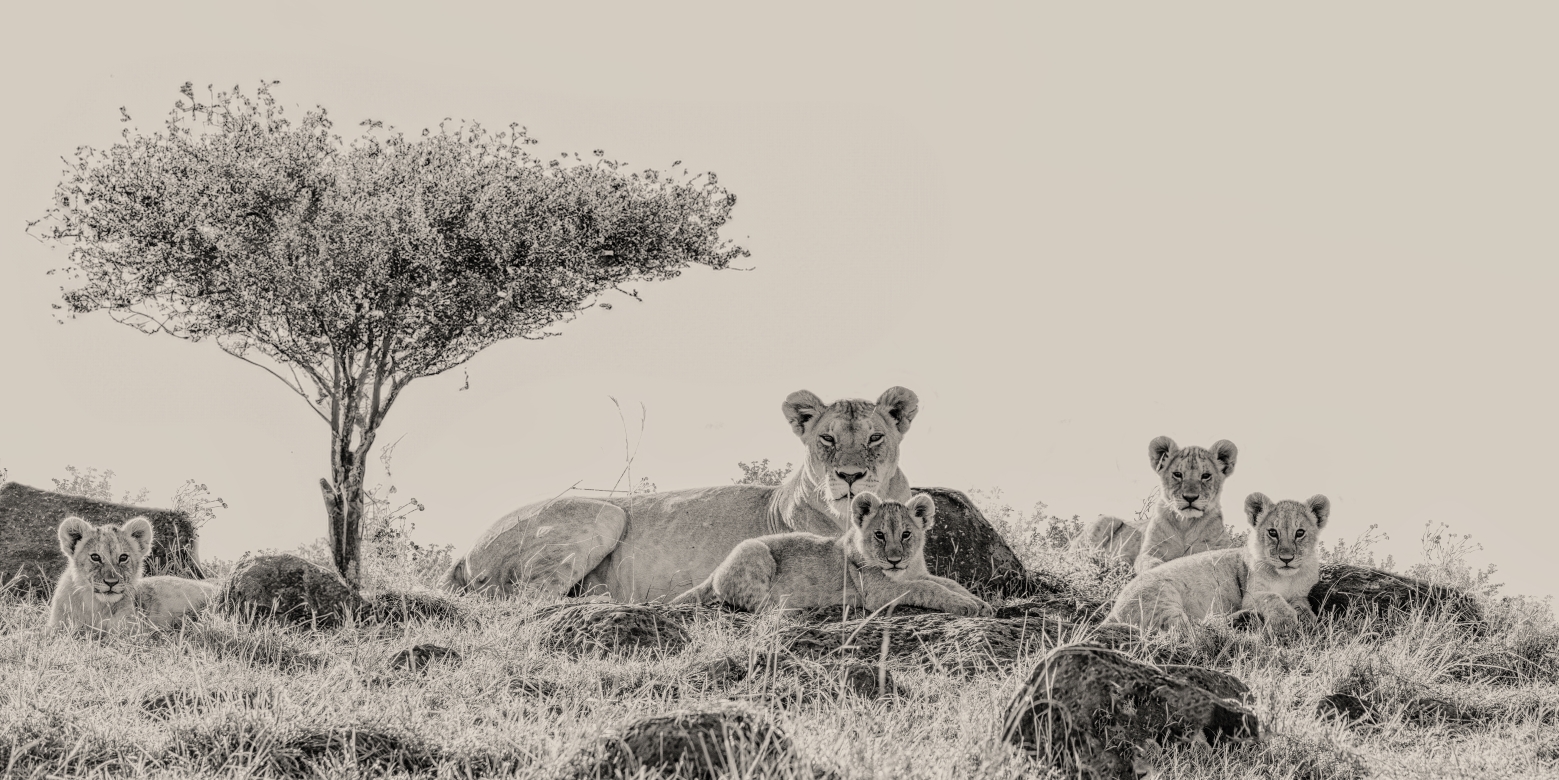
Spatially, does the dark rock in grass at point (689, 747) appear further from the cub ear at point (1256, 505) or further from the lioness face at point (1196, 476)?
the lioness face at point (1196, 476)

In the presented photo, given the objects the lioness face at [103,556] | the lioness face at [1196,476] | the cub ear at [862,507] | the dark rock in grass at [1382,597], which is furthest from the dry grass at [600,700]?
the lioness face at [1196,476]

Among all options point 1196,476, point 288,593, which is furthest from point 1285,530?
point 288,593

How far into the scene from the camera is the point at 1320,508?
1045 cm

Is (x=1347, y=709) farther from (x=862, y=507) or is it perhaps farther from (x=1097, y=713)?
(x=862, y=507)

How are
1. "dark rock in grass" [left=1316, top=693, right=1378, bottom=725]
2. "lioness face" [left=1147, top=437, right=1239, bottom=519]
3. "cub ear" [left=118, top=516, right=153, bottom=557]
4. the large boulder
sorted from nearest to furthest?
"dark rock in grass" [left=1316, top=693, right=1378, bottom=725], "cub ear" [left=118, top=516, right=153, bottom=557], "lioness face" [left=1147, top=437, right=1239, bottom=519], the large boulder

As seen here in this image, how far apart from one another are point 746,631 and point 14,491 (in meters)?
7.28

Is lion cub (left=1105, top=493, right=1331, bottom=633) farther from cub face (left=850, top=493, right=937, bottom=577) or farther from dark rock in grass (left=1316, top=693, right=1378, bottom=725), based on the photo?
dark rock in grass (left=1316, top=693, right=1378, bottom=725)

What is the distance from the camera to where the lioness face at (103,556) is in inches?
401

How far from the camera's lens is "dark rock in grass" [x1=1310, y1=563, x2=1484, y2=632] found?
10.7 metres

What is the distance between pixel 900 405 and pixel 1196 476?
219 centimetres

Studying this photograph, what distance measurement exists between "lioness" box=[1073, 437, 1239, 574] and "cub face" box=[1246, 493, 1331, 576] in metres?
1.48

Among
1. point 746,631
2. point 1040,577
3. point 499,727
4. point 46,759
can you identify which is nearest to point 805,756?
point 499,727

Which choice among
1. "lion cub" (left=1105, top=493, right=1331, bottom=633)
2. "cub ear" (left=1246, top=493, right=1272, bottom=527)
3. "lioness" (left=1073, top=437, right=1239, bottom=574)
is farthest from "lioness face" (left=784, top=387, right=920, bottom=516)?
"cub ear" (left=1246, top=493, right=1272, bottom=527)

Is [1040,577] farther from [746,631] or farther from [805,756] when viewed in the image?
[805,756]
